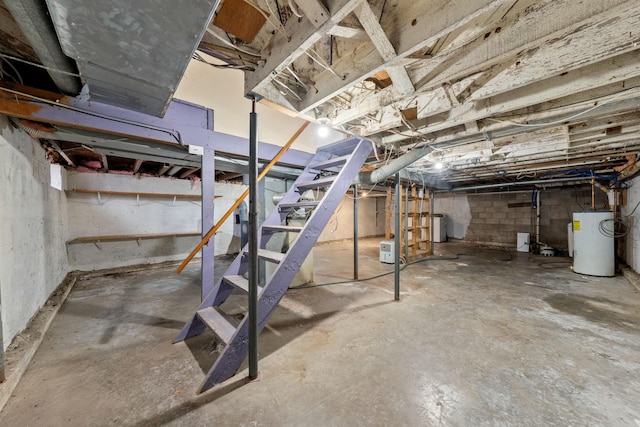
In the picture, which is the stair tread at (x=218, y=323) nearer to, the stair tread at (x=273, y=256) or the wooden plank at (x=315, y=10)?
the stair tread at (x=273, y=256)

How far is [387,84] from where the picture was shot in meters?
1.92

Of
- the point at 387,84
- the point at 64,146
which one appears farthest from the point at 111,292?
the point at 387,84

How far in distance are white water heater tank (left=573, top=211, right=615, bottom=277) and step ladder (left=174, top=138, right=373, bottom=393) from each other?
4497 mm

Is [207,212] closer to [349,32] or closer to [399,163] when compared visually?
[349,32]

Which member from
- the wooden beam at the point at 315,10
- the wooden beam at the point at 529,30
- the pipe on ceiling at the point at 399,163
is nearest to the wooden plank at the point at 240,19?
the wooden beam at the point at 315,10

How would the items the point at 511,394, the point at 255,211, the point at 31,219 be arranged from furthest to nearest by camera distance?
1. the point at 31,219
2. the point at 255,211
3. the point at 511,394

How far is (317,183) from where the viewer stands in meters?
2.36

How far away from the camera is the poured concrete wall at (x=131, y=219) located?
4312 mm

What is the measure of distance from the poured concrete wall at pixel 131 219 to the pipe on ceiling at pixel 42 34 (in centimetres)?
392

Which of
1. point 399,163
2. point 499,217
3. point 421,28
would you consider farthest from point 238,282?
point 499,217

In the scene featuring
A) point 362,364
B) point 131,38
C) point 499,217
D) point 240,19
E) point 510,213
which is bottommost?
point 362,364

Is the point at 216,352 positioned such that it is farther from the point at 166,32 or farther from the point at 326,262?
the point at 326,262

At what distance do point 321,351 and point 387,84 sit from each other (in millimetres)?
2235

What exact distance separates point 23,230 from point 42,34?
6.48 ft
